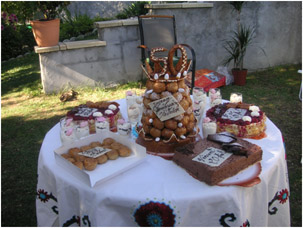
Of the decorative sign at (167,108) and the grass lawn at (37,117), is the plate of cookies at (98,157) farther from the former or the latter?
the grass lawn at (37,117)

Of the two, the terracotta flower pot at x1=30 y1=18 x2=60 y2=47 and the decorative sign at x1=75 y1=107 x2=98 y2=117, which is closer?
the decorative sign at x1=75 y1=107 x2=98 y2=117

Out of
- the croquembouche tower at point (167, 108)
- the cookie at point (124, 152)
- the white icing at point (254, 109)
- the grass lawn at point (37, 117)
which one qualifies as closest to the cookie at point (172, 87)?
the croquembouche tower at point (167, 108)

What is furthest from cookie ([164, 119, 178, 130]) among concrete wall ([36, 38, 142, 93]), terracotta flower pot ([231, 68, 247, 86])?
terracotta flower pot ([231, 68, 247, 86])

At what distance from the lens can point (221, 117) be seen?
5.78 ft

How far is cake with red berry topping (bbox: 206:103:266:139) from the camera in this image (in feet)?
5.50

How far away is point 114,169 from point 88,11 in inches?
399

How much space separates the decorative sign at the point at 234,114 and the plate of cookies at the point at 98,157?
2.08 feet

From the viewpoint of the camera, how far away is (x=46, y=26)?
470 cm

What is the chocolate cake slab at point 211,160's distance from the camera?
1274mm

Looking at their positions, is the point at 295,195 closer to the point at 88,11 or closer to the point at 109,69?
the point at 109,69

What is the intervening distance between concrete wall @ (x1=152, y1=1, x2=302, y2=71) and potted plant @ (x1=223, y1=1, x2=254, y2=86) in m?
0.13

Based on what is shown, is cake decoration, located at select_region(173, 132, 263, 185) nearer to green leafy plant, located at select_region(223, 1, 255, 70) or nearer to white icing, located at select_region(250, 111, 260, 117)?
white icing, located at select_region(250, 111, 260, 117)

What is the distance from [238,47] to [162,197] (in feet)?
16.6

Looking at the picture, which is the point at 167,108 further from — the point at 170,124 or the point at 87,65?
the point at 87,65
